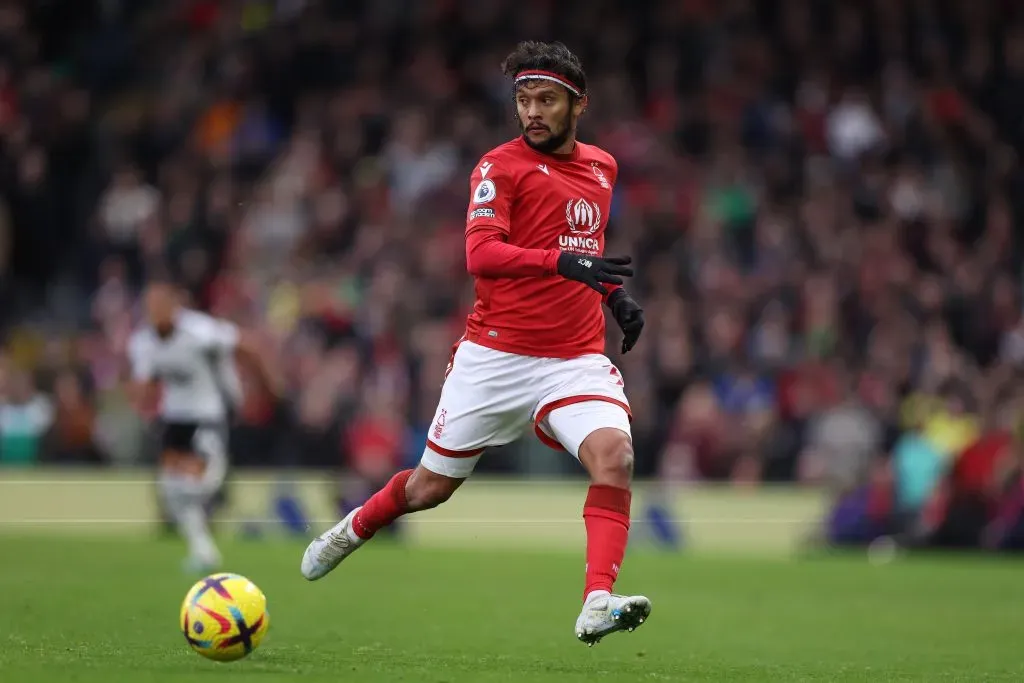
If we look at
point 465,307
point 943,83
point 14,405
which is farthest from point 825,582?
point 943,83

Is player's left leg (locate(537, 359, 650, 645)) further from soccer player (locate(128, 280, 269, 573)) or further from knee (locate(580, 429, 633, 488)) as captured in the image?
soccer player (locate(128, 280, 269, 573))

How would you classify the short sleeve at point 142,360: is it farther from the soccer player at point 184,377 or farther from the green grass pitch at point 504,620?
the green grass pitch at point 504,620

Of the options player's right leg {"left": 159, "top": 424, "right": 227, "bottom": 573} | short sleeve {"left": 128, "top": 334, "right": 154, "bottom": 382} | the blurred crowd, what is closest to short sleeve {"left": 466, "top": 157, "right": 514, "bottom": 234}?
player's right leg {"left": 159, "top": 424, "right": 227, "bottom": 573}

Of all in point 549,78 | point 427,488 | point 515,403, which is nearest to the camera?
point 549,78

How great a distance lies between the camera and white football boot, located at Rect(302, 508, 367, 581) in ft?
29.4

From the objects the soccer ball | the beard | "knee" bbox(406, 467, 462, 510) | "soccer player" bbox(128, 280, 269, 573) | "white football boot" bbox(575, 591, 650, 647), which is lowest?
"soccer player" bbox(128, 280, 269, 573)

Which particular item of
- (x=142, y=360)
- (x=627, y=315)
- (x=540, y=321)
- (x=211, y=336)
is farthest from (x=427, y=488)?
(x=142, y=360)

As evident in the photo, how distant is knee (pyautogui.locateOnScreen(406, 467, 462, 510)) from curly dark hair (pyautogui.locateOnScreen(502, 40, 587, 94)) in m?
2.13

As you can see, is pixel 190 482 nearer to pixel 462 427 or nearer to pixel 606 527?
pixel 462 427

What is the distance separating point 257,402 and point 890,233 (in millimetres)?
8791

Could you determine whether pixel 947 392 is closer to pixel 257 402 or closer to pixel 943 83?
pixel 943 83

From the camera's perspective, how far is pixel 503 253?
793 centimetres

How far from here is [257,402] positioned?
65.0 feet

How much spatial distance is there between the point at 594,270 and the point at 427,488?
1.68m
